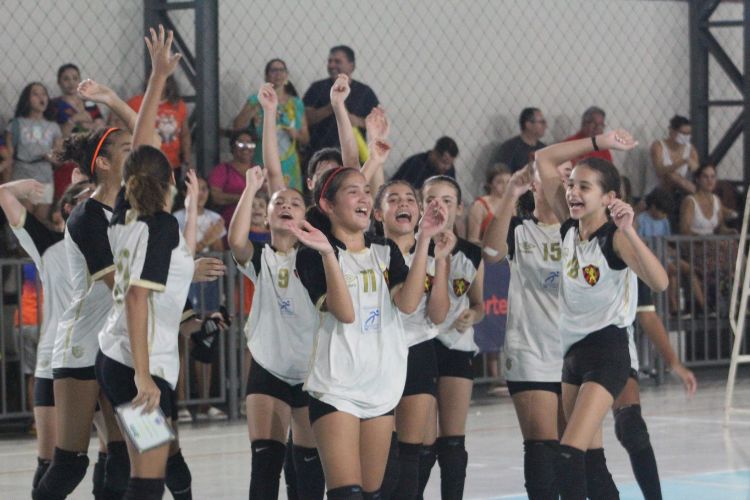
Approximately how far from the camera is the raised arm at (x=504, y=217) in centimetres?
680

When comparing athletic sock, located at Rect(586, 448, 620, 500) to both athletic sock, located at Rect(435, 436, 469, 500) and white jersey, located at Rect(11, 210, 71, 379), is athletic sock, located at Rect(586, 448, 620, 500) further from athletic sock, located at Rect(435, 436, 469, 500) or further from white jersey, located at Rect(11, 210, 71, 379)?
white jersey, located at Rect(11, 210, 71, 379)

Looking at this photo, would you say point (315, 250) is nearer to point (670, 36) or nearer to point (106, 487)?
point (106, 487)

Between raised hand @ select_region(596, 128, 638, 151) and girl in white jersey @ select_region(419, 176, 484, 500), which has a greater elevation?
raised hand @ select_region(596, 128, 638, 151)

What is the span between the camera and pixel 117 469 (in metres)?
5.93

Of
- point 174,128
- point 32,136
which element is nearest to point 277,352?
point 32,136

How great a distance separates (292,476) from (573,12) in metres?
9.73

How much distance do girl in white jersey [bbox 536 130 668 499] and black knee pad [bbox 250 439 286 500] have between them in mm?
1254

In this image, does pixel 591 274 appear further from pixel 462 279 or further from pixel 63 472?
pixel 63 472

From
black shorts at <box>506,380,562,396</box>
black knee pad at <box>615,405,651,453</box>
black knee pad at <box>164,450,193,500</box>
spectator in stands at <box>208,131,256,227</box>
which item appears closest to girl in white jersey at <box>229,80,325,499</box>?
black knee pad at <box>164,450,193,500</box>

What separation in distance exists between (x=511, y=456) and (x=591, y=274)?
3.20 metres

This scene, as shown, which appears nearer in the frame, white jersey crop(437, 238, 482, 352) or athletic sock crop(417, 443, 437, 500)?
athletic sock crop(417, 443, 437, 500)

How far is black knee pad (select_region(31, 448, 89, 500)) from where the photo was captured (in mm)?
6031

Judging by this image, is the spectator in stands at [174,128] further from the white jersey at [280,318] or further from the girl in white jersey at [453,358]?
the white jersey at [280,318]

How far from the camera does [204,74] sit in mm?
12367
